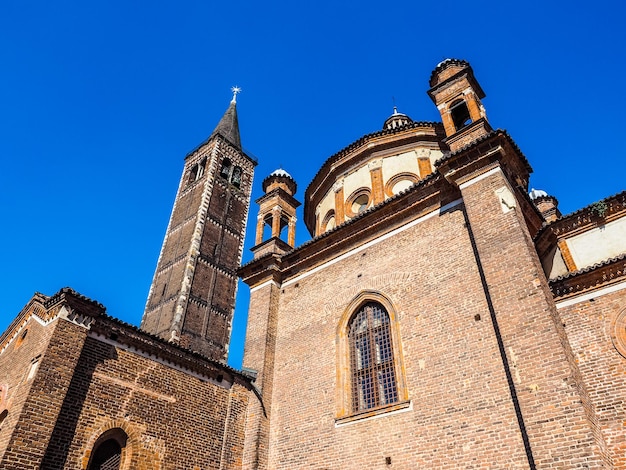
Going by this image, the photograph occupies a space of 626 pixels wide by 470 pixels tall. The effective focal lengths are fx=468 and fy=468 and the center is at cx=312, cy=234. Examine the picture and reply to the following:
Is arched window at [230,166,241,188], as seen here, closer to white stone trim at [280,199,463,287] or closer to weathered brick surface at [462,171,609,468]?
white stone trim at [280,199,463,287]

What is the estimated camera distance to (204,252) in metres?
35.9

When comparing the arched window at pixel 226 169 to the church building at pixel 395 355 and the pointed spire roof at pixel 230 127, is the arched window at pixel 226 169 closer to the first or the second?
the pointed spire roof at pixel 230 127

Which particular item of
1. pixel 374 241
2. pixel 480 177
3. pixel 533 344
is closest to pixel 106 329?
pixel 374 241

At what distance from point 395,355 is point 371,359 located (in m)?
0.89

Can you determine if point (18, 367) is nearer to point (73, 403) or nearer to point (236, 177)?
point (73, 403)

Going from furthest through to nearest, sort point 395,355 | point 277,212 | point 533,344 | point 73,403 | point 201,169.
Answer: point 201,169 < point 277,212 < point 395,355 < point 73,403 < point 533,344

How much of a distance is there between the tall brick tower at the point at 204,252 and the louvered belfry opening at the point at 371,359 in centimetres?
2018

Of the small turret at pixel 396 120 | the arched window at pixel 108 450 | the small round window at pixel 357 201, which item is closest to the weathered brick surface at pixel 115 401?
the arched window at pixel 108 450

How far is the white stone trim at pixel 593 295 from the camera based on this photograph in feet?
32.4

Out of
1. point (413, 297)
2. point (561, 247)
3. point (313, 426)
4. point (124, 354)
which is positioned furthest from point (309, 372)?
point (561, 247)

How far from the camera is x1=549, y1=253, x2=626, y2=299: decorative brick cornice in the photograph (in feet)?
32.5

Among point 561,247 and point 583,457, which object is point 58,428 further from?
point 561,247

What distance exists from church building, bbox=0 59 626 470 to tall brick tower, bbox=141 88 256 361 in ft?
59.2

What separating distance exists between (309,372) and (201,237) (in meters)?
25.5
